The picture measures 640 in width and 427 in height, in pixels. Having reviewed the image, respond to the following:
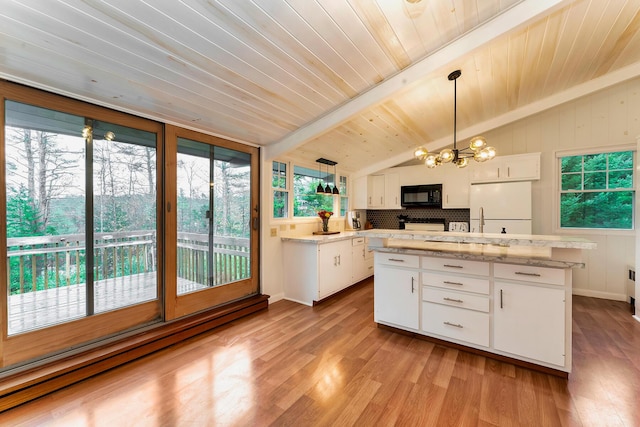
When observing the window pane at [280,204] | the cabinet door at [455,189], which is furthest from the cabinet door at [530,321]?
the window pane at [280,204]

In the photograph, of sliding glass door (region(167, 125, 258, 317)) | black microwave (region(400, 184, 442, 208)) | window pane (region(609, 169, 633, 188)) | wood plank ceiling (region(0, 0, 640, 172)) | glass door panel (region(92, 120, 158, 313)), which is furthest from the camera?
black microwave (region(400, 184, 442, 208))

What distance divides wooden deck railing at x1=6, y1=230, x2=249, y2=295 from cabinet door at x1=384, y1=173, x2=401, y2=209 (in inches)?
126

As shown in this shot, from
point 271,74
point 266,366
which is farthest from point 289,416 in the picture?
point 271,74

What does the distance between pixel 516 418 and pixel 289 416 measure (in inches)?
55.3

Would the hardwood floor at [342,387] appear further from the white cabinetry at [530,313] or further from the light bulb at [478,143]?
the light bulb at [478,143]

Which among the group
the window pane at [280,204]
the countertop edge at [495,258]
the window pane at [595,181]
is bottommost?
the countertop edge at [495,258]

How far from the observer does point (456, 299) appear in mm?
2410

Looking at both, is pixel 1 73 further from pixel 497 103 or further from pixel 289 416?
pixel 497 103

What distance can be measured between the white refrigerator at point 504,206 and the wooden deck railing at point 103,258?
12.5 ft

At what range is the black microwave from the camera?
15.4ft

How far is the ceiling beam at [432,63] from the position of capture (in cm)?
184

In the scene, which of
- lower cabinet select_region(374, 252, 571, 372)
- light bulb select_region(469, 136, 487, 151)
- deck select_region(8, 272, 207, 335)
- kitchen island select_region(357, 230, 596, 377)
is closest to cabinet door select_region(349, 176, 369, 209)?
kitchen island select_region(357, 230, 596, 377)

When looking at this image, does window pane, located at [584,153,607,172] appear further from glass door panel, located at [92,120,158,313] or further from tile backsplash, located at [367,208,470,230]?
glass door panel, located at [92,120,158,313]

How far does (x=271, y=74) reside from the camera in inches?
83.2
